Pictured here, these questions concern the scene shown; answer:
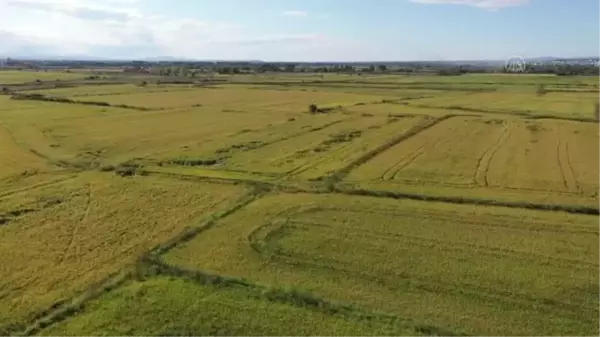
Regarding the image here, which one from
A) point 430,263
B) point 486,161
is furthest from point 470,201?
point 486,161

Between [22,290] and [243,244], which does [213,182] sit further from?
[22,290]

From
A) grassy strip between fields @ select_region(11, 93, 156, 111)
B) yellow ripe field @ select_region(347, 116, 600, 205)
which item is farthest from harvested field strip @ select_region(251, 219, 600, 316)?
grassy strip between fields @ select_region(11, 93, 156, 111)

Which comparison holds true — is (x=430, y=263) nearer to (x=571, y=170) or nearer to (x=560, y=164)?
(x=571, y=170)

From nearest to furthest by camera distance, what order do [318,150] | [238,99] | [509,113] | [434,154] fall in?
[434,154], [318,150], [509,113], [238,99]

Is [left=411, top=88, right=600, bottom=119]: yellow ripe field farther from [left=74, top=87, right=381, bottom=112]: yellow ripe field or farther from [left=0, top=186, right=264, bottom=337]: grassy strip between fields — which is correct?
[left=0, top=186, right=264, bottom=337]: grassy strip between fields

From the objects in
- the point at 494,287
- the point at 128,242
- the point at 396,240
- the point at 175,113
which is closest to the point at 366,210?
the point at 396,240

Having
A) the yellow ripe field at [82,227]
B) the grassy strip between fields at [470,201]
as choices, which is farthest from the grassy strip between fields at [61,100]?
the grassy strip between fields at [470,201]
